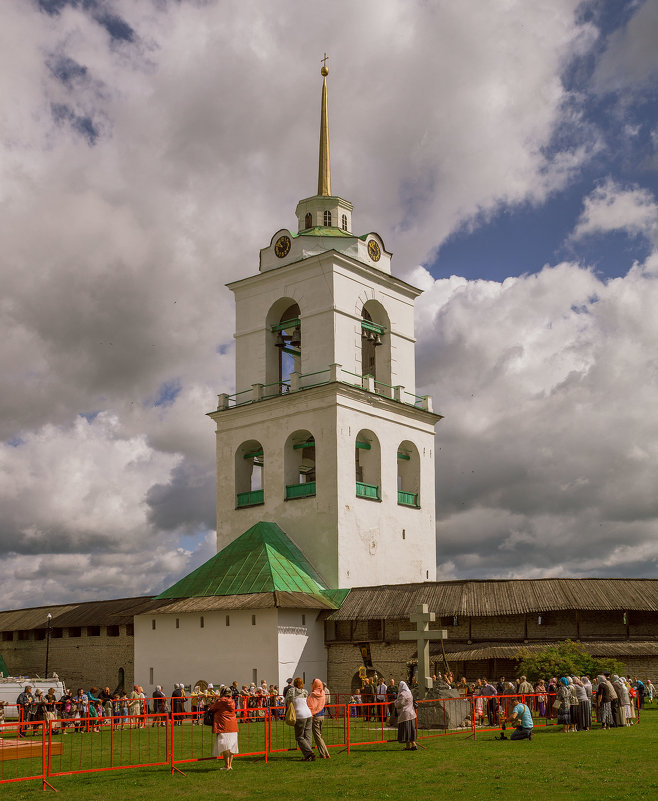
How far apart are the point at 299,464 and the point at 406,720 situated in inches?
893

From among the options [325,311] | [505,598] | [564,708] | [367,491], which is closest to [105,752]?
[564,708]

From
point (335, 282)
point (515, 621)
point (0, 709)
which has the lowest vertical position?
point (0, 709)

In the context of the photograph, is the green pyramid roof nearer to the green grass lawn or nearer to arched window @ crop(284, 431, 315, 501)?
arched window @ crop(284, 431, 315, 501)

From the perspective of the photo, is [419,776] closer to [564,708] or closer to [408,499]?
[564,708]

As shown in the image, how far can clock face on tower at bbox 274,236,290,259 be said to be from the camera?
44031 millimetres

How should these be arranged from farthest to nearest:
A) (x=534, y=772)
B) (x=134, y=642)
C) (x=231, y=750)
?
(x=134, y=642), (x=231, y=750), (x=534, y=772)

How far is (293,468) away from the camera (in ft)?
136

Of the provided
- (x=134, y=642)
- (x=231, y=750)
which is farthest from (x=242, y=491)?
(x=231, y=750)

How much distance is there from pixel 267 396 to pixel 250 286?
5186mm

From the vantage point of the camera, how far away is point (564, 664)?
96.3 ft

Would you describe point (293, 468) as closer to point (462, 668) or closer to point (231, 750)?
point (462, 668)

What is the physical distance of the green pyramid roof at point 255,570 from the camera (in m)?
36.2

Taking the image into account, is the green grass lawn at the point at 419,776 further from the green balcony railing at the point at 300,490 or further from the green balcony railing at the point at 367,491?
the green balcony railing at the point at 367,491

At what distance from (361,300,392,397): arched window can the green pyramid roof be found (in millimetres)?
7855
